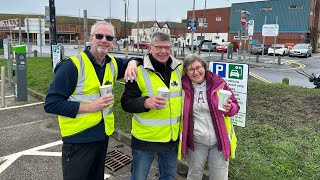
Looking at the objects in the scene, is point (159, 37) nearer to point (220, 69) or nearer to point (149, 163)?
point (149, 163)

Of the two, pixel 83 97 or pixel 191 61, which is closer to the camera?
pixel 83 97

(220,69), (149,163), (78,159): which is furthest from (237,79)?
(78,159)

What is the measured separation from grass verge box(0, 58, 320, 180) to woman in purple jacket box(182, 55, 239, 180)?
0.95 meters

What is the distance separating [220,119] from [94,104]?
1119 millimetres

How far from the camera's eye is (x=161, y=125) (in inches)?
103

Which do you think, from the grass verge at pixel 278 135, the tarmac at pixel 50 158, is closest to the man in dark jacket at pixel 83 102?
the tarmac at pixel 50 158

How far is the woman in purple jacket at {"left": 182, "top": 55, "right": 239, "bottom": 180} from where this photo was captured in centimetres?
260

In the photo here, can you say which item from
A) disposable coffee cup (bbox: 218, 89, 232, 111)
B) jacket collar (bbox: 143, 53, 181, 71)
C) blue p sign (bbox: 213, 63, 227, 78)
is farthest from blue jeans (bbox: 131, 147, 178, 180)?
blue p sign (bbox: 213, 63, 227, 78)

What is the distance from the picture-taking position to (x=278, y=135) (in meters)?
4.52

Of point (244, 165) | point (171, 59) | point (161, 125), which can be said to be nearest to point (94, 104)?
point (161, 125)

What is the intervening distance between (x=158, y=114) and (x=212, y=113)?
0.49m

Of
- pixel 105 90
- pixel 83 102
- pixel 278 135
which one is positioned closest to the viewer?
pixel 105 90

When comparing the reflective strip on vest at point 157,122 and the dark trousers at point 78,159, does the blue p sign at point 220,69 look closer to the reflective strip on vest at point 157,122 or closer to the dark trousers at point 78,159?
the reflective strip on vest at point 157,122

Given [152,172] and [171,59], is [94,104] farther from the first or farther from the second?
[152,172]
